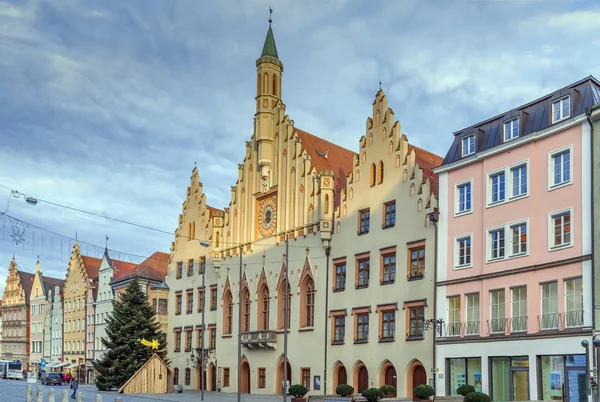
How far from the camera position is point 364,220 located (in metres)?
52.6

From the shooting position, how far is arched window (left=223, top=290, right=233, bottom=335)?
64625mm

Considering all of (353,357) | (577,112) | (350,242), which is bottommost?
(353,357)

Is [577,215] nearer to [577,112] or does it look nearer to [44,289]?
[577,112]

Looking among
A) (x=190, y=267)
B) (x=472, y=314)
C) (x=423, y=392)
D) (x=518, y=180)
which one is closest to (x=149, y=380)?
(x=190, y=267)

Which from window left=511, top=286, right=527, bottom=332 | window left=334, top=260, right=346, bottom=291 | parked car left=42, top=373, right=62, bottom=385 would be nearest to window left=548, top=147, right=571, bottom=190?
window left=511, top=286, right=527, bottom=332

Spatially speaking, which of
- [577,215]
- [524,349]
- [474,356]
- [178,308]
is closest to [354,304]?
[474,356]

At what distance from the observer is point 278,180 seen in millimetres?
60344

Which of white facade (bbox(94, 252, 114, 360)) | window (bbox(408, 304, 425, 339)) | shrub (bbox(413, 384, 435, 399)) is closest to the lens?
shrub (bbox(413, 384, 435, 399))

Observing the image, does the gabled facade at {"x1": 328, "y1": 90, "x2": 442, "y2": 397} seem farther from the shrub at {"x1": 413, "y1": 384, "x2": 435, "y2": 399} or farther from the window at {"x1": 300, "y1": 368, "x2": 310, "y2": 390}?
the shrub at {"x1": 413, "y1": 384, "x2": 435, "y2": 399}

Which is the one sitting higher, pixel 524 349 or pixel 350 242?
pixel 350 242

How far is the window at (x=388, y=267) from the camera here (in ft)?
163


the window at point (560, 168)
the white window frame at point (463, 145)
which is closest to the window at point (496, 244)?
the window at point (560, 168)

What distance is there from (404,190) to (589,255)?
1498 centimetres

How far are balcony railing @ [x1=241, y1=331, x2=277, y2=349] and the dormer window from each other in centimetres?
2071
